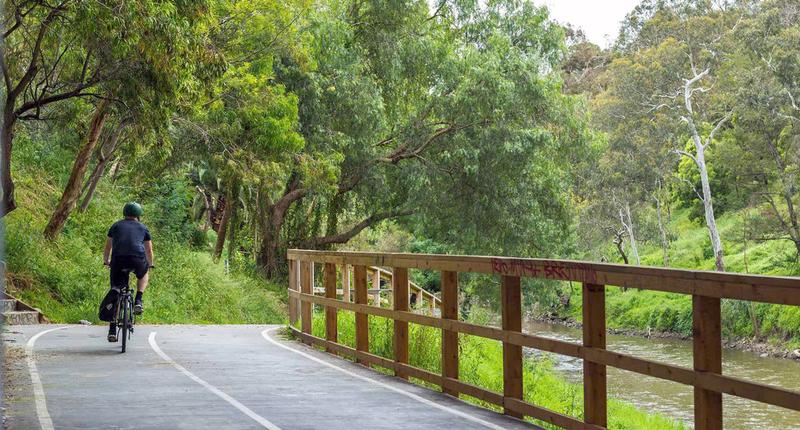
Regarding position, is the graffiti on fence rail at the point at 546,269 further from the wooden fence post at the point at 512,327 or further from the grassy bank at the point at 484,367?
the grassy bank at the point at 484,367

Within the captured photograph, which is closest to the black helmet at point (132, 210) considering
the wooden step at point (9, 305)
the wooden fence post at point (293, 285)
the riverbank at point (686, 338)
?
the wooden fence post at point (293, 285)

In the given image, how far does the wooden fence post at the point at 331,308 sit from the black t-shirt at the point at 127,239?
2.56m

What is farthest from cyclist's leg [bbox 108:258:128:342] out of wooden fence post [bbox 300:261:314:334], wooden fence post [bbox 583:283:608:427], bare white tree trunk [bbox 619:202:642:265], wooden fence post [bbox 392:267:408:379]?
bare white tree trunk [bbox 619:202:642:265]

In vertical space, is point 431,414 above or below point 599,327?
below

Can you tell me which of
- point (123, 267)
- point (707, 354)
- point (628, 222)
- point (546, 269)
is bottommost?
point (707, 354)

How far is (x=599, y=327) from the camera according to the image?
8281 mm

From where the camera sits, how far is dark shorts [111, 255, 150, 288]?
15.0 meters

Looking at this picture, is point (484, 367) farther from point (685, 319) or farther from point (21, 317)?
point (685, 319)

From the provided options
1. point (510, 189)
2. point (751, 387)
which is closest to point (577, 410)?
point (751, 387)

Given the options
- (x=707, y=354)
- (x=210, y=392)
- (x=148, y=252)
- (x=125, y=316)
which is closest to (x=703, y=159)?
(x=148, y=252)

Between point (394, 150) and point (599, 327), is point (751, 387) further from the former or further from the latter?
point (394, 150)

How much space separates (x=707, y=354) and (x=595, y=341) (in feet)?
4.48

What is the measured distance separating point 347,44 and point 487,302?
1055 centimetres

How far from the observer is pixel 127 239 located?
1498 centimetres
